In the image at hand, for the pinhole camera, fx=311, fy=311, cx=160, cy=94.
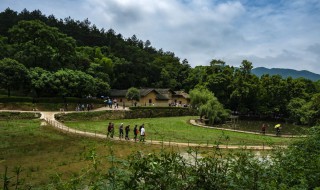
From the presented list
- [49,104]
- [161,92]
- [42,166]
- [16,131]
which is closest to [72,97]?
[49,104]

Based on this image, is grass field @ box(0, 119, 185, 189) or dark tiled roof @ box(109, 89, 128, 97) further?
dark tiled roof @ box(109, 89, 128, 97)

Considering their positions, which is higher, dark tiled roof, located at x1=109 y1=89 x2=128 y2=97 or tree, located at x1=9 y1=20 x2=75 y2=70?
tree, located at x1=9 y1=20 x2=75 y2=70

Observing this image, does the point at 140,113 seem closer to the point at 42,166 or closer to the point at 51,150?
the point at 51,150

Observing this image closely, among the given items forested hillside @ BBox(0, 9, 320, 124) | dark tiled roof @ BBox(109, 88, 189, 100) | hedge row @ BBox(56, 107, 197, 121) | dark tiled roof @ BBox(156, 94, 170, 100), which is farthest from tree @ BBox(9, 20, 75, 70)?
dark tiled roof @ BBox(156, 94, 170, 100)

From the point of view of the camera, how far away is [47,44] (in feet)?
209

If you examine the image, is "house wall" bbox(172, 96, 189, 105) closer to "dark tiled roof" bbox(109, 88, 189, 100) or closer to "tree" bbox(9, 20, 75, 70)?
"dark tiled roof" bbox(109, 88, 189, 100)

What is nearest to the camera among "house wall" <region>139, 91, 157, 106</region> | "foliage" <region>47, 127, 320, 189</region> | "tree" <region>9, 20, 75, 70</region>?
"foliage" <region>47, 127, 320, 189</region>

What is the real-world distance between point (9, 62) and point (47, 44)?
15.8m

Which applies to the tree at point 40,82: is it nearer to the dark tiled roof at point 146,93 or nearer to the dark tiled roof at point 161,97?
the dark tiled roof at point 146,93

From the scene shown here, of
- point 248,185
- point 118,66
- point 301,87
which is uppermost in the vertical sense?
point 118,66

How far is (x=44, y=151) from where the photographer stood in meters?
23.6

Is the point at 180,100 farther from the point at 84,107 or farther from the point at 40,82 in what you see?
the point at 40,82

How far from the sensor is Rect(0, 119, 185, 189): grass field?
1764 centimetres

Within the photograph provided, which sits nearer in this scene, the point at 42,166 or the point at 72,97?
the point at 42,166
